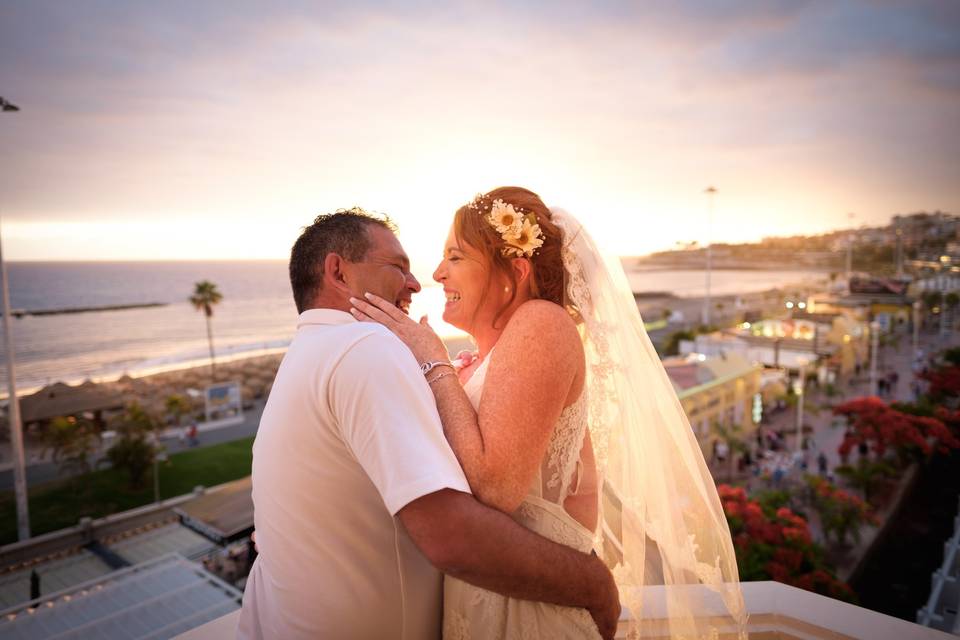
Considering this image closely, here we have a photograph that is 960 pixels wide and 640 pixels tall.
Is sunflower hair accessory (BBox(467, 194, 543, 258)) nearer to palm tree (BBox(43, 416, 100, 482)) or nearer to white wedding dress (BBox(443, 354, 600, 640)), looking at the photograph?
white wedding dress (BBox(443, 354, 600, 640))

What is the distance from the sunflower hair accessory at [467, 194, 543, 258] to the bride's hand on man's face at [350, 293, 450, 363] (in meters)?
0.54

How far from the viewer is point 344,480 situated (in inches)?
53.5

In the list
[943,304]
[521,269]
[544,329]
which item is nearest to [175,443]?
[521,269]

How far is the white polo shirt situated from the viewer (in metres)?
1.20

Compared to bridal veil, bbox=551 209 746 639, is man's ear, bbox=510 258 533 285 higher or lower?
higher

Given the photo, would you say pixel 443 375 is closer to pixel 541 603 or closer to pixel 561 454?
pixel 561 454

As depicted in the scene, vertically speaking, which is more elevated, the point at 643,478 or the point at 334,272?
the point at 334,272

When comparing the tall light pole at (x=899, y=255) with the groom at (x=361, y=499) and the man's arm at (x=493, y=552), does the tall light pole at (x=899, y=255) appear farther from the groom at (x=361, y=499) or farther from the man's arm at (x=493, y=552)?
the groom at (x=361, y=499)

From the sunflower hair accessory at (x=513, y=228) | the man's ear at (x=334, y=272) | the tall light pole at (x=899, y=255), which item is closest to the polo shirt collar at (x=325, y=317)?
the man's ear at (x=334, y=272)

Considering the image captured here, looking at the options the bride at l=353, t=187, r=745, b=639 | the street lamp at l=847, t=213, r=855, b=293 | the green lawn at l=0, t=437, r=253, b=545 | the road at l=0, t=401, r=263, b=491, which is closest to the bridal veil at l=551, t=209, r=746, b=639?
the bride at l=353, t=187, r=745, b=639

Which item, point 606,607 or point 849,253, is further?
point 849,253

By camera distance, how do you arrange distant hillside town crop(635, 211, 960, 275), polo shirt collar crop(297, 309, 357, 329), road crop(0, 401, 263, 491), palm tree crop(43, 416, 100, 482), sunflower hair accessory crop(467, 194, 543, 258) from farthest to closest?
distant hillside town crop(635, 211, 960, 275) < road crop(0, 401, 263, 491) < palm tree crop(43, 416, 100, 482) < sunflower hair accessory crop(467, 194, 543, 258) < polo shirt collar crop(297, 309, 357, 329)

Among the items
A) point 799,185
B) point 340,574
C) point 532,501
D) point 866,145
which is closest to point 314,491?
point 340,574

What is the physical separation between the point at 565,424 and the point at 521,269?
62cm
